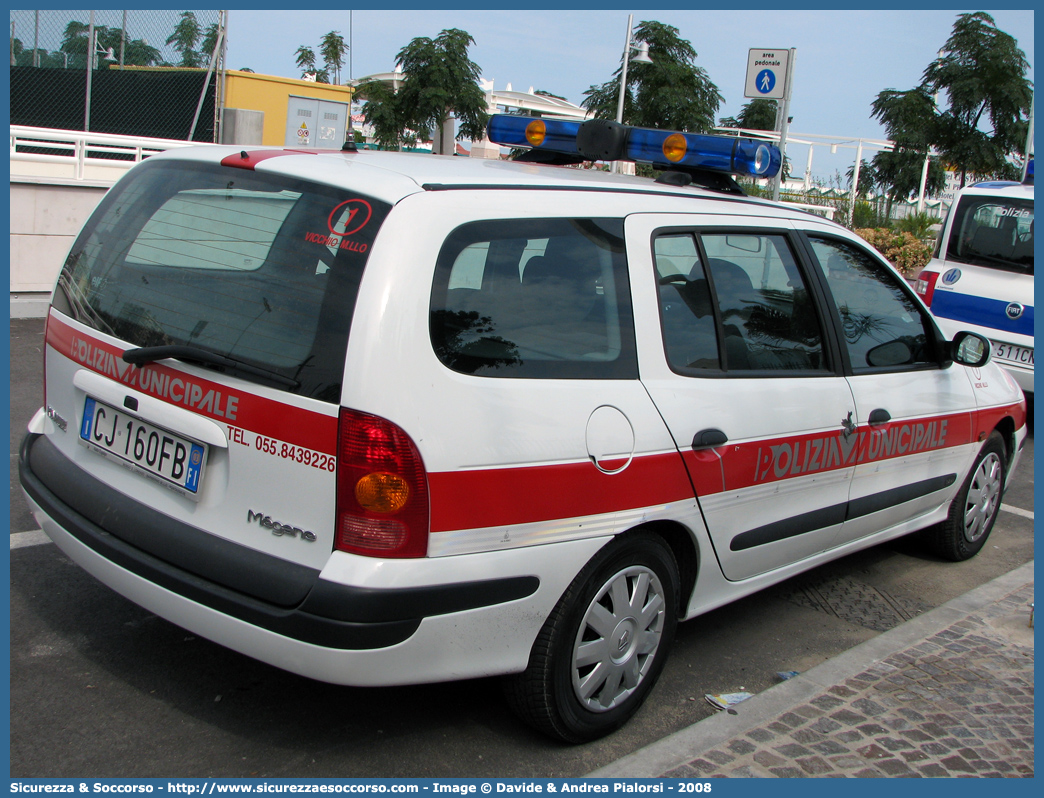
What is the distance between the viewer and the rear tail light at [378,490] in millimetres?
2467

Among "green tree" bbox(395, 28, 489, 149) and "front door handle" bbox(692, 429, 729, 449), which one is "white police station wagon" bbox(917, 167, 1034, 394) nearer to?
"front door handle" bbox(692, 429, 729, 449)

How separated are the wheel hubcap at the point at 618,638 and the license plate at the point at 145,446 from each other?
1.24m

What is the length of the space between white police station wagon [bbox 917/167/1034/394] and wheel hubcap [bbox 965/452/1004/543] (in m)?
3.40

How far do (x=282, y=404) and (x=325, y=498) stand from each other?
277 mm

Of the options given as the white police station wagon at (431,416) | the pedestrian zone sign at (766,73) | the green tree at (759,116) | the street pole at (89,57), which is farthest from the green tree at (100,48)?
the green tree at (759,116)

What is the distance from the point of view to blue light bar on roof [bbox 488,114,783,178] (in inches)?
159

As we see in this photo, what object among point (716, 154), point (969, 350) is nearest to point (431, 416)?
point (716, 154)

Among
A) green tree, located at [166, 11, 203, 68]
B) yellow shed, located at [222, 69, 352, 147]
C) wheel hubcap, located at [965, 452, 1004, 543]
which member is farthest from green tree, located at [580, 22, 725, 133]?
wheel hubcap, located at [965, 452, 1004, 543]

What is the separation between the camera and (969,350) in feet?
14.7

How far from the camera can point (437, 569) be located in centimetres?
254

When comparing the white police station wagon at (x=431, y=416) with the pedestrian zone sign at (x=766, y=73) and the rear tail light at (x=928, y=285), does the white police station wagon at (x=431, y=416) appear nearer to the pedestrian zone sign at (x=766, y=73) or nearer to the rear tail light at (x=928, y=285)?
the rear tail light at (x=928, y=285)

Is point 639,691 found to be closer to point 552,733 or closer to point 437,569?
point 552,733

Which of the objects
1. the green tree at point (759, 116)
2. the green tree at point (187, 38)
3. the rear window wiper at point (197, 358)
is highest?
the green tree at point (759, 116)

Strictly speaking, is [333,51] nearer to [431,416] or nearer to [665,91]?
[665,91]
